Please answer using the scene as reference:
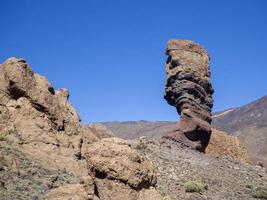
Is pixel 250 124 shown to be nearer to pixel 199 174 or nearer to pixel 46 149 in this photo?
pixel 199 174

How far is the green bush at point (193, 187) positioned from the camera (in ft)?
88.5

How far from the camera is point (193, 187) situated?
2702cm

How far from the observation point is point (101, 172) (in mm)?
11641

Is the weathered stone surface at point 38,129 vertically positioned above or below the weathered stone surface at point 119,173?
above

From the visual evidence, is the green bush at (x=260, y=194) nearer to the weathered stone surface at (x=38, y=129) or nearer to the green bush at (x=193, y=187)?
the green bush at (x=193, y=187)

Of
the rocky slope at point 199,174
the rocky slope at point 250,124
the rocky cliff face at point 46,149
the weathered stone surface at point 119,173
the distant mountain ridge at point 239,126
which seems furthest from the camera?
the distant mountain ridge at point 239,126

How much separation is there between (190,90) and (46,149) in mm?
18487

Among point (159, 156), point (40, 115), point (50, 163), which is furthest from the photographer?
point (159, 156)

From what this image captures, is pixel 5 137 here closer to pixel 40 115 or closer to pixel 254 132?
pixel 40 115

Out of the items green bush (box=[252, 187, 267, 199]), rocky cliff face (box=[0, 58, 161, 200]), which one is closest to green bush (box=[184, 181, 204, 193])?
green bush (box=[252, 187, 267, 199])

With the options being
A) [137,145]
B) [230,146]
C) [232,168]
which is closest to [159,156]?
[137,145]

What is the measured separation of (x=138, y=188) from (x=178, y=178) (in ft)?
59.0

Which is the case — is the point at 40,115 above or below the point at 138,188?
above

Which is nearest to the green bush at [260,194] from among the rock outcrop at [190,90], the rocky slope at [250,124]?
the rock outcrop at [190,90]
